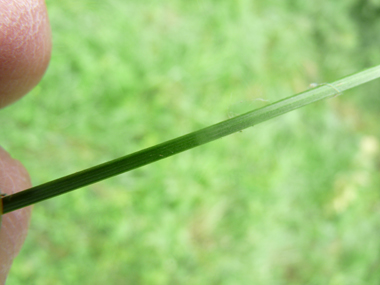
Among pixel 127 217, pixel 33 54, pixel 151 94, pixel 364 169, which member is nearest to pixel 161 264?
pixel 127 217

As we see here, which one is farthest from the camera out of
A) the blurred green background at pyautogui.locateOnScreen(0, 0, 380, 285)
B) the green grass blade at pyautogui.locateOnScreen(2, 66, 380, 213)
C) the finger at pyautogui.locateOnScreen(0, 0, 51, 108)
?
the blurred green background at pyautogui.locateOnScreen(0, 0, 380, 285)

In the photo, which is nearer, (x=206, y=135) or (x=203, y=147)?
(x=206, y=135)

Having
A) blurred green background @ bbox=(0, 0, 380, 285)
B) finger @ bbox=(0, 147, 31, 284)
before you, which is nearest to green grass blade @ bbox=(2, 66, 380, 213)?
finger @ bbox=(0, 147, 31, 284)

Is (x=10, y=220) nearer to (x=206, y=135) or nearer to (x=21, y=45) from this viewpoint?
(x=21, y=45)

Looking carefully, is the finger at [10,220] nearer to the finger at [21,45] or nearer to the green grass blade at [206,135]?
the finger at [21,45]

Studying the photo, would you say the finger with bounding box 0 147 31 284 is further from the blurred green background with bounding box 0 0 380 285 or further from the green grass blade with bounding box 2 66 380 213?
the blurred green background with bounding box 0 0 380 285

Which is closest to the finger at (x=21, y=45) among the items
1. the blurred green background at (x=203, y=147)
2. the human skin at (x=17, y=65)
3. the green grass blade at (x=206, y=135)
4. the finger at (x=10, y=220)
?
the human skin at (x=17, y=65)

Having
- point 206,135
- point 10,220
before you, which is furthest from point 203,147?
point 206,135
